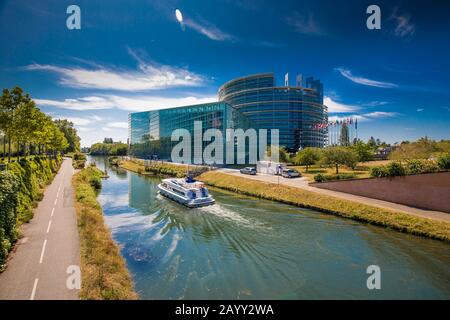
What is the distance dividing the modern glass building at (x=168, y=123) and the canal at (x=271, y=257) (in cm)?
4835

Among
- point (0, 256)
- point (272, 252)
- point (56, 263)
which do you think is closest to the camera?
point (0, 256)

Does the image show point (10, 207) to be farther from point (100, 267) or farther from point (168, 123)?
point (168, 123)

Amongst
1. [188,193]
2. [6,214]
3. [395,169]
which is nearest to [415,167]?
[395,169]

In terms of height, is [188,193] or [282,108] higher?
[282,108]

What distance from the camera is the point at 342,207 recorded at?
A: 1119 inches

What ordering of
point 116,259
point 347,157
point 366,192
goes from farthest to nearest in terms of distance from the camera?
1. point 347,157
2. point 366,192
3. point 116,259

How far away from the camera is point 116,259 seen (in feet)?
53.0

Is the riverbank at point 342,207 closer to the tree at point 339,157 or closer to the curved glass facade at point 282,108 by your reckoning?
the tree at point 339,157

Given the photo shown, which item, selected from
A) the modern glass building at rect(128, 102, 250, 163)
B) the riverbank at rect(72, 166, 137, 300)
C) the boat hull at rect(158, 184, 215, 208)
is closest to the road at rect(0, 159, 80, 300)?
the riverbank at rect(72, 166, 137, 300)

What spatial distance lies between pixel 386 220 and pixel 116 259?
81.4ft

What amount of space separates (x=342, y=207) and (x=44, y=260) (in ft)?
93.1

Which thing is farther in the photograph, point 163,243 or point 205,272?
point 163,243

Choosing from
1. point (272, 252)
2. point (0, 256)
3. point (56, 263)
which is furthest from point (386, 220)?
point (0, 256)
